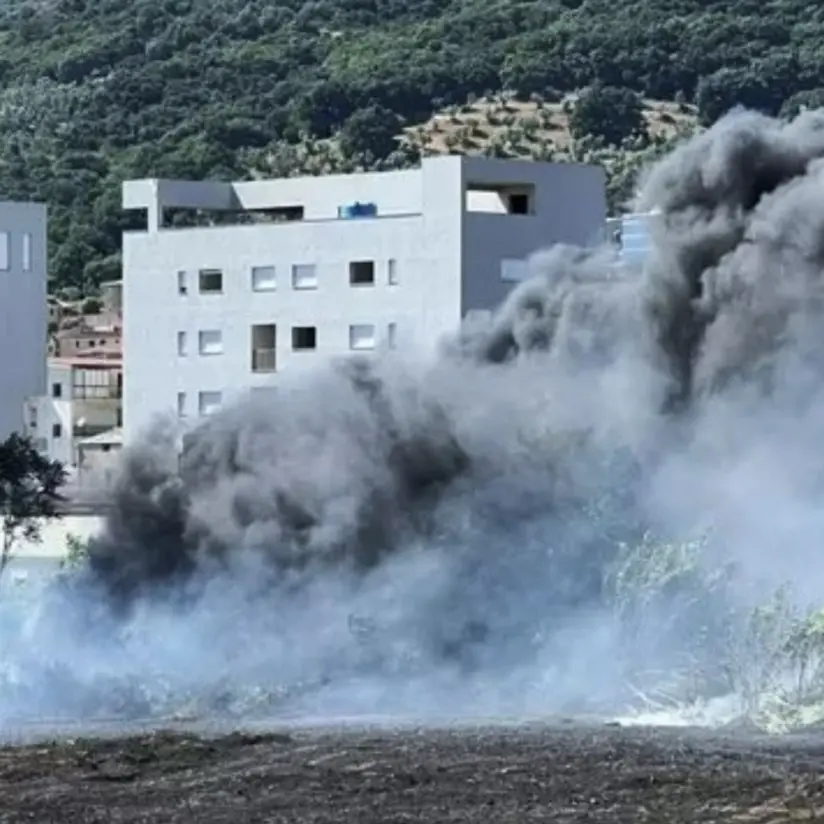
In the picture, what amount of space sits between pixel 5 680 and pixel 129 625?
2402 millimetres

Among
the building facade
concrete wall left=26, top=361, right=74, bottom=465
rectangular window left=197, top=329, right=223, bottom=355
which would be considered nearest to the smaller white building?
concrete wall left=26, top=361, right=74, bottom=465

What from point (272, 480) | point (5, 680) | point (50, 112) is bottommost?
point (5, 680)

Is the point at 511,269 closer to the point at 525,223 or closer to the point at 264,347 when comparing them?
the point at 525,223

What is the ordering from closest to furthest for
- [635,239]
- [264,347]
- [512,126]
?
[635,239] → [264,347] → [512,126]

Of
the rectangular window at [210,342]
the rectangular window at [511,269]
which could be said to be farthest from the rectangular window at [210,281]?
the rectangular window at [511,269]

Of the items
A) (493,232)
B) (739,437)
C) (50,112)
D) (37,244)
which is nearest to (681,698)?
(739,437)

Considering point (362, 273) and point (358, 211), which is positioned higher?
point (358, 211)

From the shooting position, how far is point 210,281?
95.6 m

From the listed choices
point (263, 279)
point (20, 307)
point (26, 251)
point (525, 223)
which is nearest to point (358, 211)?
point (263, 279)

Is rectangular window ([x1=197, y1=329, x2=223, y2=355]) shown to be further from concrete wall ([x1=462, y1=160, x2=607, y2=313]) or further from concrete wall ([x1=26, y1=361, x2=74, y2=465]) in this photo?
concrete wall ([x1=462, y1=160, x2=607, y2=313])

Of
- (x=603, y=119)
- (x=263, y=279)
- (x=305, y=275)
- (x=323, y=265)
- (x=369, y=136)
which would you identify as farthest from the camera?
(x=603, y=119)

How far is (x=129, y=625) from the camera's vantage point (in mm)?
59469

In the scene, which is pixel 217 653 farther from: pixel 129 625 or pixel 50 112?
pixel 50 112

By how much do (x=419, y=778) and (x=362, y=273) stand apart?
175 ft
